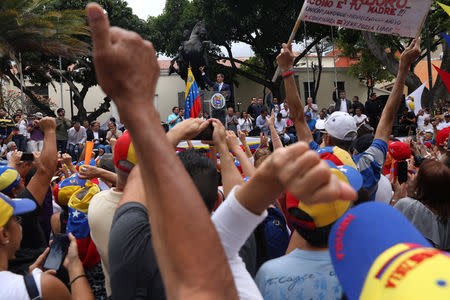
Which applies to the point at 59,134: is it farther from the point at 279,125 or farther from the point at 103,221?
the point at 103,221

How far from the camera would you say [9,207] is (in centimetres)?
194

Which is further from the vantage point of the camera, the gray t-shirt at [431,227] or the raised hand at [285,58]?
the raised hand at [285,58]

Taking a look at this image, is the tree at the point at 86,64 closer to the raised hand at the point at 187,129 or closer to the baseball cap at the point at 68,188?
the baseball cap at the point at 68,188

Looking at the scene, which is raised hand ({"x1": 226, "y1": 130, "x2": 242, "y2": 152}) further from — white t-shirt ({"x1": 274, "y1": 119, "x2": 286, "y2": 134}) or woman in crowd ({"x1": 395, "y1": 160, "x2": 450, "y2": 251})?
white t-shirt ({"x1": 274, "y1": 119, "x2": 286, "y2": 134})

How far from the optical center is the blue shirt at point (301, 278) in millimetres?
1570

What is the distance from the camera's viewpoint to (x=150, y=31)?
29594 millimetres

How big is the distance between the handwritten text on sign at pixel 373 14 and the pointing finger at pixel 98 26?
345 cm

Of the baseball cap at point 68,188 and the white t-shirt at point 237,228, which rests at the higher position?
the white t-shirt at point 237,228

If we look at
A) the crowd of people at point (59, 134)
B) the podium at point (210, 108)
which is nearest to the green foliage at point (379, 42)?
the podium at point (210, 108)

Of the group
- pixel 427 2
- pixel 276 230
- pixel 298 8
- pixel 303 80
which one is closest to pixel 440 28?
pixel 298 8

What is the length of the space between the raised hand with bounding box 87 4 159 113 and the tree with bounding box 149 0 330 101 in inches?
926

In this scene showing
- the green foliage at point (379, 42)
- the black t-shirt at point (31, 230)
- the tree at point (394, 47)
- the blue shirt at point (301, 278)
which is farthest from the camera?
the green foliage at point (379, 42)

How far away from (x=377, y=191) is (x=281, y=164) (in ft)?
8.37

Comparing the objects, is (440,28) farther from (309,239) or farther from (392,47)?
(309,239)
